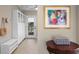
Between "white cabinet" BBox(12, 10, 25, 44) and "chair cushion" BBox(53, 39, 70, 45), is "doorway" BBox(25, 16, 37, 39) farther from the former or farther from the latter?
"chair cushion" BBox(53, 39, 70, 45)

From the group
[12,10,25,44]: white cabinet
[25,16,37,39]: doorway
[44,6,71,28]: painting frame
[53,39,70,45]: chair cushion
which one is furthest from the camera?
[25,16,37,39]: doorway

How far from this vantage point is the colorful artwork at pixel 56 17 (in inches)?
100

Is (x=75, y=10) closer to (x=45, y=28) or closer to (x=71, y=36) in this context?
(x=71, y=36)

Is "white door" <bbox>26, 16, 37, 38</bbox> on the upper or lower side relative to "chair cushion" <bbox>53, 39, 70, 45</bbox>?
upper

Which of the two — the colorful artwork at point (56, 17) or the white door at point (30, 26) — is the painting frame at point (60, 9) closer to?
the colorful artwork at point (56, 17)

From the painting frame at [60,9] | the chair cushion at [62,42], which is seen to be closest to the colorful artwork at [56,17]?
the painting frame at [60,9]

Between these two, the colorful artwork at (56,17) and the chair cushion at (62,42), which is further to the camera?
the colorful artwork at (56,17)

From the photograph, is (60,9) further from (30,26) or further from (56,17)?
(30,26)

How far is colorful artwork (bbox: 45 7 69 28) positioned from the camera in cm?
254

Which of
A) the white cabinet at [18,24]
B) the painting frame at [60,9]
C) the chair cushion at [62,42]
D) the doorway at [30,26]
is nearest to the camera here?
the chair cushion at [62,42]

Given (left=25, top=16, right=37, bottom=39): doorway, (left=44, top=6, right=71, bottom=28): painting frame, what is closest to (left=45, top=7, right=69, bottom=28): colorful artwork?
(left=44, top=6, right=71, bottom=28): painting frame

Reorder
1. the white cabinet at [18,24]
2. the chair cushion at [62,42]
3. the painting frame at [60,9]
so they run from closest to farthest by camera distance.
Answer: the chair cushion at [62,42] < the painting frame at [60,9] < the white cabinet at [18,24]

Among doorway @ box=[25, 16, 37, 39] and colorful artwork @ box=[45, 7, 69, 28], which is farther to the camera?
doorway @ box=[25, 16, 37, 39]
